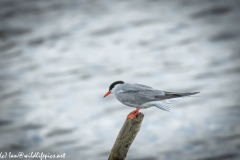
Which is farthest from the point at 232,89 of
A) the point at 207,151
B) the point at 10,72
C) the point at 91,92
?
the point at 10,72

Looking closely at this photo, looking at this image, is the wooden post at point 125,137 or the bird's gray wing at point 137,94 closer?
the wooden post at point 125,137

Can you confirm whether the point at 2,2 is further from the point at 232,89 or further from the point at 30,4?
the point at 232,89

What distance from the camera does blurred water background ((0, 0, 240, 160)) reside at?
49.2ft

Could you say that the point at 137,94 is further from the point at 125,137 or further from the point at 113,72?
the point at 113,72

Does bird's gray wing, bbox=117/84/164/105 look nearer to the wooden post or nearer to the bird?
the bird

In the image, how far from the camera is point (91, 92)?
60.3ft

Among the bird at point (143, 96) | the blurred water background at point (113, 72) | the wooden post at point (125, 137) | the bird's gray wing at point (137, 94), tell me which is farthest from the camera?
the blurred water background at point (113, 72)

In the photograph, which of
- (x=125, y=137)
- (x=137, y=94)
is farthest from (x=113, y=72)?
(x=125, y=137)

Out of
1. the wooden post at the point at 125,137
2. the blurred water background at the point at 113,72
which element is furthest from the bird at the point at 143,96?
the blurred water background at the point at 113,72

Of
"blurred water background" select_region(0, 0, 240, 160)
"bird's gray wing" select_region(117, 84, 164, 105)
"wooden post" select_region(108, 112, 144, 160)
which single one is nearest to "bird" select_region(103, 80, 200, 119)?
"bird's gray wing" select_region(117, 84, 164, 105)

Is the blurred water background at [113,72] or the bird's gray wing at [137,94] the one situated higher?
the blurred water background at [113,72]

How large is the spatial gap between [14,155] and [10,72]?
762 centimetres

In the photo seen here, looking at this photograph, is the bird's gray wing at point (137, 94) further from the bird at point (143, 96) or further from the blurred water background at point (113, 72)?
the blurred water background at point (113, 72)

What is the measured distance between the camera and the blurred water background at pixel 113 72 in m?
15.0
